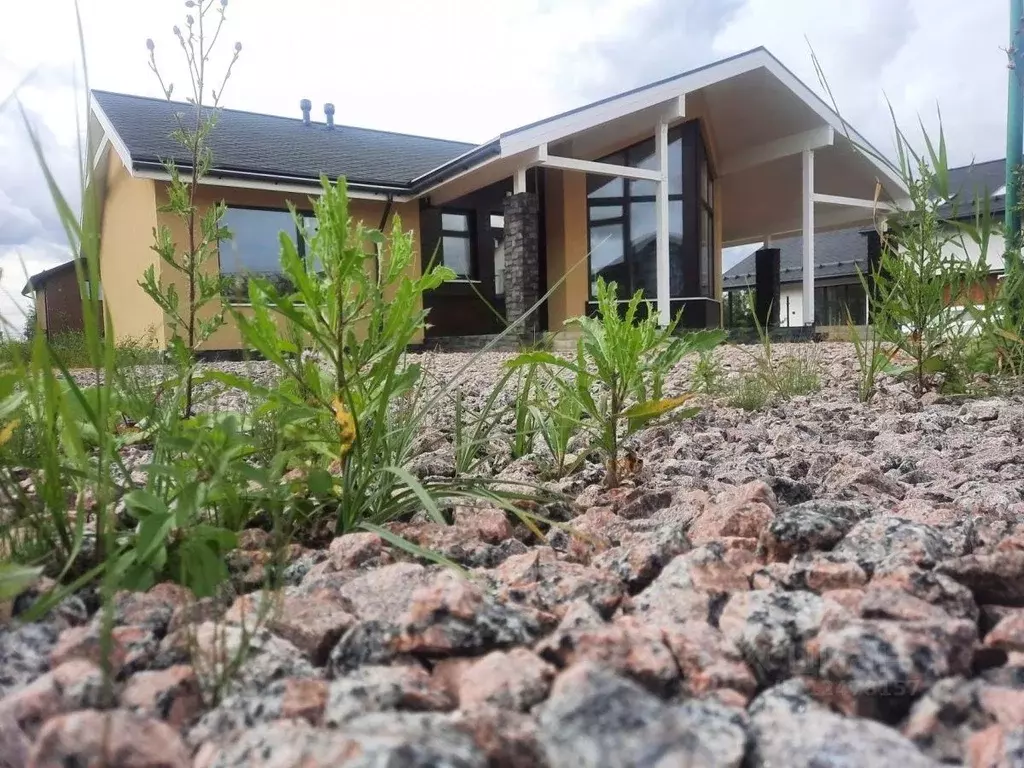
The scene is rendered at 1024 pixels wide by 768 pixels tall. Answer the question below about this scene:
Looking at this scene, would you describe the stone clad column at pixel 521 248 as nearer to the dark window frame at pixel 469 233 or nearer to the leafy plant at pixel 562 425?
the dark window frame at pixel 469 233

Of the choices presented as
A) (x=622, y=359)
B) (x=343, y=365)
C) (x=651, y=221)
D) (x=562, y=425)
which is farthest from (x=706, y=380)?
(x=651, y=221)

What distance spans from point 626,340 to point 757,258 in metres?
11.2

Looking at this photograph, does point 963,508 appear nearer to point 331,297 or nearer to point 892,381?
point 331,297

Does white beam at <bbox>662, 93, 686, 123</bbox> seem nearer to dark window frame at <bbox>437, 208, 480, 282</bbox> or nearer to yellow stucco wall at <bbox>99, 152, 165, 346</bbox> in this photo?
dark window frame at <bbox>437, 208, 480, 282</bbox>

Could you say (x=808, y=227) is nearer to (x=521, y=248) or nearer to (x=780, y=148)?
(x=780, y=148)

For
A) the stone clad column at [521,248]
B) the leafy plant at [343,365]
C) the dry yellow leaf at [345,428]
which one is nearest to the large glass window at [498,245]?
the stone clad column at [521,248]

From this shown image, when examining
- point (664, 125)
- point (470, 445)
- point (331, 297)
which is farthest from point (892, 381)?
point (664, 125)

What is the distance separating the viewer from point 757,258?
38.5 ft

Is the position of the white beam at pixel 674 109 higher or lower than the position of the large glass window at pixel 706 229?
higher

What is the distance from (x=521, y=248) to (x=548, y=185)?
2.51m

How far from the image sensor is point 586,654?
0.70 meters

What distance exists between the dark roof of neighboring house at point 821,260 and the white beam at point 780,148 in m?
8.50

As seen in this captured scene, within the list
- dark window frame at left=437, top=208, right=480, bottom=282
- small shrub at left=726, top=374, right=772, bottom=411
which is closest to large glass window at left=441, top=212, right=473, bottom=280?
dark window frame at left=437, top=208, right=480, bottom=282

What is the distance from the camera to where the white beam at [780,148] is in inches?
384
